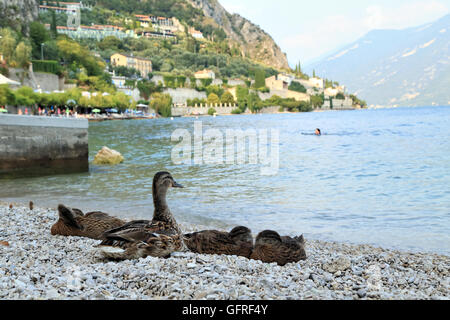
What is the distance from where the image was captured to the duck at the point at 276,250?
5.44 meters

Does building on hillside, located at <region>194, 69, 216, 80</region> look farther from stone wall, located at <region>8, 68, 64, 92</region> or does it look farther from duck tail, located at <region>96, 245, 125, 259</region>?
duck tail, located at <region>96, 245, 125, 259</region>

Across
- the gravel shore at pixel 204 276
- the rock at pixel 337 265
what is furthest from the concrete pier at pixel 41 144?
the rock at pixel 337 265

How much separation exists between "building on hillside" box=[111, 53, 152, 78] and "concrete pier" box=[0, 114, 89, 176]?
116 metres

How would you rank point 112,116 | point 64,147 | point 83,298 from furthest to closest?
1. point 112,116
2. point 64,147
3. point 83,298

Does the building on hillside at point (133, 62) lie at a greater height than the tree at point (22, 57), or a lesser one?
greater

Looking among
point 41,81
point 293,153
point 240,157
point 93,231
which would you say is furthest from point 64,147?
point 41,81

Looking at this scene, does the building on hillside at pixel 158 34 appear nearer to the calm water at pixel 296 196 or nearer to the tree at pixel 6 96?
the tree at pixel 6 96

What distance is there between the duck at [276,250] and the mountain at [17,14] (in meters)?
82.0

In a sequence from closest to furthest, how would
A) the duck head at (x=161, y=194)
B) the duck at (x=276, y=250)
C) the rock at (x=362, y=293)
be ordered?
the rock at (x=362, y=293)
the duck head at (x=161, y=194)
the duck at (x=276, y=250)

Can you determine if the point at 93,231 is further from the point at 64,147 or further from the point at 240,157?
the point at 240,157

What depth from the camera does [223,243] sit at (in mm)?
5785

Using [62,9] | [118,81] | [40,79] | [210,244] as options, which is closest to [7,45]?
[40,79]

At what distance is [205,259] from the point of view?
4.82 m
